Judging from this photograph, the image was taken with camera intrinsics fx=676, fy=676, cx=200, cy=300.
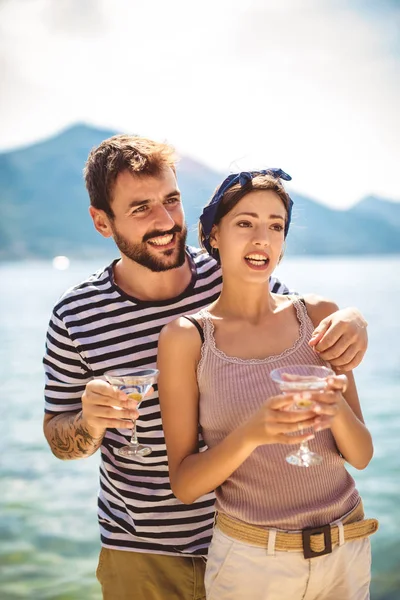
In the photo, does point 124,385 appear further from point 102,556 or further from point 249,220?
point 102,556

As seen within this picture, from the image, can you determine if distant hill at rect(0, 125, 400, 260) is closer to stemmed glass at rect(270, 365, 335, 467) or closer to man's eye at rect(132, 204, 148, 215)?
man's eye at rect(132, 204, 148, 215)

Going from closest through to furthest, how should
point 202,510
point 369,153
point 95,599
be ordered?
point 202,510
point 95,599
point 369,153

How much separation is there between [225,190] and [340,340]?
687 mm

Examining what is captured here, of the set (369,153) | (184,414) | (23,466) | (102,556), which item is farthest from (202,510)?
(369,153)

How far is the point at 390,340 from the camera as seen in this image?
18.9 metres

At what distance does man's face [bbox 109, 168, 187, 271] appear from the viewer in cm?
291

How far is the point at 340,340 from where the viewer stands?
2.27m

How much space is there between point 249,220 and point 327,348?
54 centimetres

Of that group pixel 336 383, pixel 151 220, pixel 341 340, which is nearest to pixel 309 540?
pixel 336 383

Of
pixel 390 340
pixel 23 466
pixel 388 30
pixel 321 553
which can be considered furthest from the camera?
pixel 390 340

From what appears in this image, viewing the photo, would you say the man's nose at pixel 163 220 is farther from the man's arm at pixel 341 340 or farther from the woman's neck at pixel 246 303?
the man's arm at pixel 341 340

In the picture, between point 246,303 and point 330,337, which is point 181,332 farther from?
point 330,337

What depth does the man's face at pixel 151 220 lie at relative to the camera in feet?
9.55

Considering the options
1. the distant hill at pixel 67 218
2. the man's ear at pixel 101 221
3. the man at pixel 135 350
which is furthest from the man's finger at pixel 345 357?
the distant hill at pixel 67 218
